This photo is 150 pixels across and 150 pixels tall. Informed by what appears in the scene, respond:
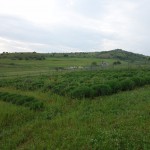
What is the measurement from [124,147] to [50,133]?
3575 mm

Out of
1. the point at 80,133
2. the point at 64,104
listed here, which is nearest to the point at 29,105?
the point at 64,104

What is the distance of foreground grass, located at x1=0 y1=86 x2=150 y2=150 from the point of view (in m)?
9.67

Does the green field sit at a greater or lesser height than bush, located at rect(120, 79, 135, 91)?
lesser

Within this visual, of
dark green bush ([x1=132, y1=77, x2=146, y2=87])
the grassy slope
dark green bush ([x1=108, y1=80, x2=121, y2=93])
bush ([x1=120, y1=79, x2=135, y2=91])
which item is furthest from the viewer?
the grassy slope

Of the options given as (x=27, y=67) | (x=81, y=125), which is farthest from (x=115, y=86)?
(x=27, y=67)

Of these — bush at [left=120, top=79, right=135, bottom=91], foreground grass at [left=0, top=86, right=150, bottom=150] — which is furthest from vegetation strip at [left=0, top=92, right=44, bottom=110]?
bush at [left=120, top=79, right=135, bottom=91]

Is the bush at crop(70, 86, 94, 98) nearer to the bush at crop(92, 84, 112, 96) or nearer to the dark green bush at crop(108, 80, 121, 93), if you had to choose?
the bush at crop(92, 84, 112, 96)

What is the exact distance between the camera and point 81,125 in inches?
468

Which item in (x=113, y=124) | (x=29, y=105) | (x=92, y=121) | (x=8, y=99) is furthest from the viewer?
(x=8, y=99)

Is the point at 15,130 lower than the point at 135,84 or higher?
lower

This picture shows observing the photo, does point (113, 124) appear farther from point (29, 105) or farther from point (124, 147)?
point (29, 105)

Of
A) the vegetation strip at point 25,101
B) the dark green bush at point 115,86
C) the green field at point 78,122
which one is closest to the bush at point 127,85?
the dark green bush at point 115,86

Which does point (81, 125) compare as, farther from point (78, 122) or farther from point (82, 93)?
point (82, 93)

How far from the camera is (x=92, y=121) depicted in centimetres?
1234
